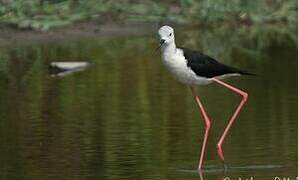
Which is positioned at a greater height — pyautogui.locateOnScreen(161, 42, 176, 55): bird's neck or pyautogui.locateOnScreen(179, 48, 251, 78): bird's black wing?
pyautogui.locateOnScreen(161, 42, 176, 55): bird's neck

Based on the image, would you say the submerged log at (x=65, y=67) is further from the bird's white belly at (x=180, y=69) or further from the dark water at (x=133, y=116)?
the bird's white belly at (x=180, y=69)

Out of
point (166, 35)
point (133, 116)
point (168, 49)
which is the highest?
point (166, 35)

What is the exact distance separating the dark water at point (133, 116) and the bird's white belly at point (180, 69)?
0.62 metres

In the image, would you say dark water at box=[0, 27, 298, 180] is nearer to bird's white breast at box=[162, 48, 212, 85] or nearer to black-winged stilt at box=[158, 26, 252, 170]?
black-winged stilt at box=[158, 26, 252, 170]

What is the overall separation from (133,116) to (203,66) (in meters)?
2.40

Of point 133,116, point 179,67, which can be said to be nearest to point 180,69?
A: point 179,67

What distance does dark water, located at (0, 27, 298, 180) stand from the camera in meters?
9.49

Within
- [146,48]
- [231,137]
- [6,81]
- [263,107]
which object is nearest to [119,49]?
[146,48]

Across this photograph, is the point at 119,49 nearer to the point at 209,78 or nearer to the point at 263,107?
the point at 263,107

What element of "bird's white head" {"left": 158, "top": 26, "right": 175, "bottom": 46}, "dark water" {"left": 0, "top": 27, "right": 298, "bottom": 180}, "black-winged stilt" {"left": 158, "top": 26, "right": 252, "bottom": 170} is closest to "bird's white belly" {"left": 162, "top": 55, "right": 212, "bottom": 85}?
"black-winged stilt" {"left": 158, "top": 26, "right": 252, "bottom": 170}

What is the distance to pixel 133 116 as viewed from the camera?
12.0 m

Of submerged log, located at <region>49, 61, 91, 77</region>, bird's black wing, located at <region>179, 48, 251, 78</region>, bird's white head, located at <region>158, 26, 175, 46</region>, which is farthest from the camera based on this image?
submerged log, located at <region>49, 61, 91, 77</region>

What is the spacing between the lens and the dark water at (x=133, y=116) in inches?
374

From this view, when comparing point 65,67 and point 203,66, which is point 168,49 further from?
point 65,67
